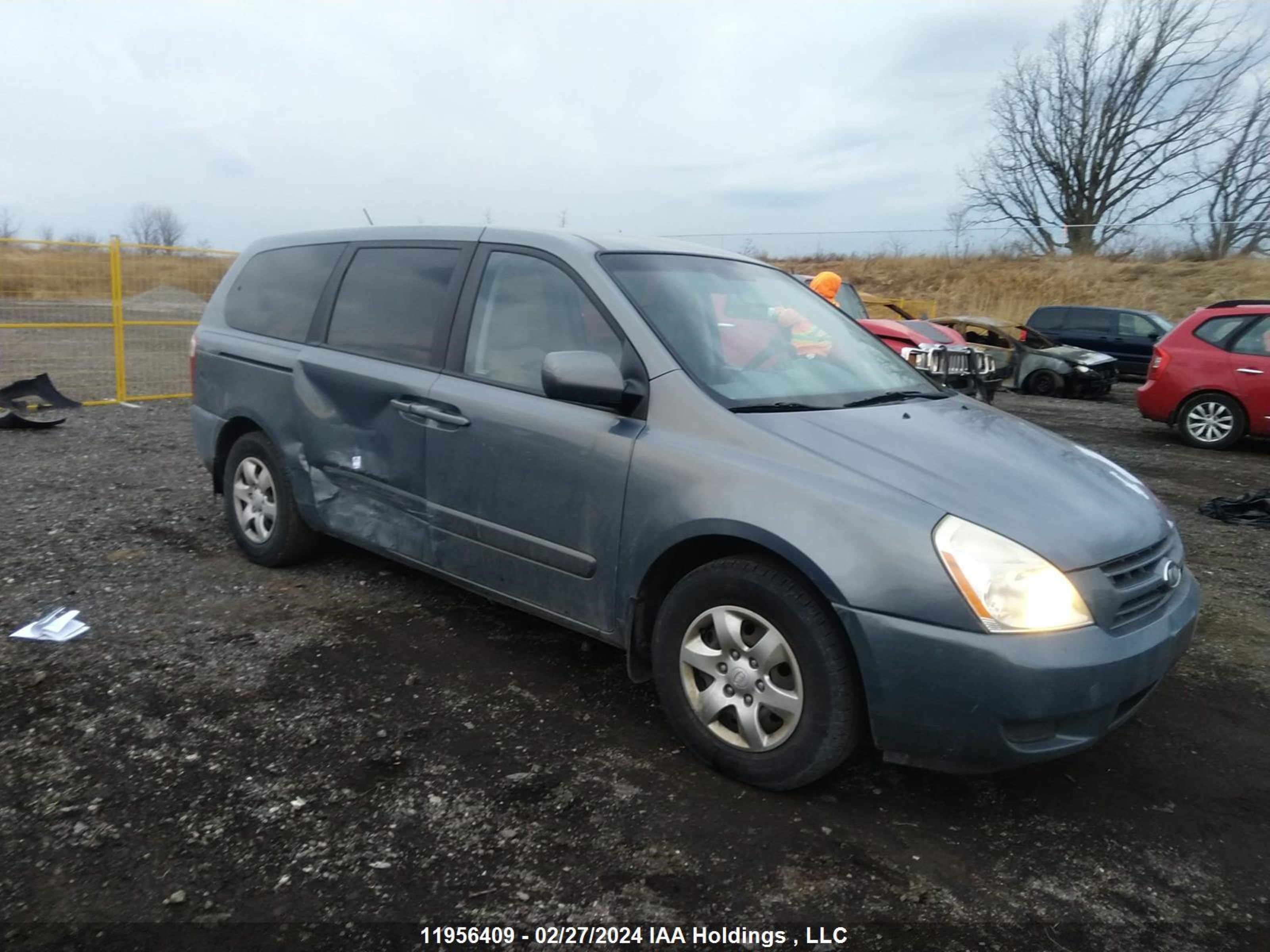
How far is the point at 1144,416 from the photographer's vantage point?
1164 centimetres

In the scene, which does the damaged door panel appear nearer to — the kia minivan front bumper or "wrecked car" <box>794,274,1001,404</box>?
the kia minivan front bumper

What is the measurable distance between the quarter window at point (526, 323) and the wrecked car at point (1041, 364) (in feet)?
46.7

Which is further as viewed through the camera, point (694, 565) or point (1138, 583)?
point (694, 565)

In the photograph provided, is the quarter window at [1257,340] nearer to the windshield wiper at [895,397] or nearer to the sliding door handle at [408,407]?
the windshield wiper at [895,397]

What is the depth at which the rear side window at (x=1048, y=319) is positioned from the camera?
816 inches

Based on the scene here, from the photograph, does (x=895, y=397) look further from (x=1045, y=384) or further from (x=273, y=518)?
(x=1045, y=384)

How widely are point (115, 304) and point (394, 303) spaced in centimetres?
903

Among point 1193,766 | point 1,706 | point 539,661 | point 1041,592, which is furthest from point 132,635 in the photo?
point 1193,766

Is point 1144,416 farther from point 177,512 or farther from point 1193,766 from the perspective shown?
point 177,512

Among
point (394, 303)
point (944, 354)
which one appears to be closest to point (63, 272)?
point (394, 303)

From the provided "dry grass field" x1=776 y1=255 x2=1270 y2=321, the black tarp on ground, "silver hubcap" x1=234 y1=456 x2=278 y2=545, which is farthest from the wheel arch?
"dry grass field" x1=776 y1=255 x2=1270 y2=321

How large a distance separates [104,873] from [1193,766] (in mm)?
3394

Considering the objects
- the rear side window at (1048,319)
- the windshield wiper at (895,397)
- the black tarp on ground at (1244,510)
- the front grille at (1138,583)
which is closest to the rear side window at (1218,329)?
the black tarp on ground at (1244,510)

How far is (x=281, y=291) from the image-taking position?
4891 millimetres
